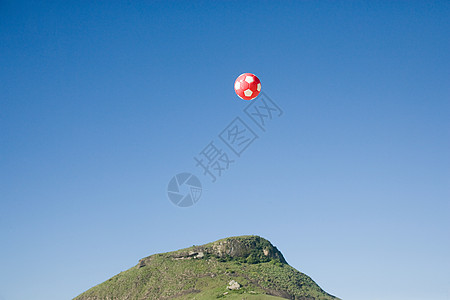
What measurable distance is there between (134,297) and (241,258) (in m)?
38.4

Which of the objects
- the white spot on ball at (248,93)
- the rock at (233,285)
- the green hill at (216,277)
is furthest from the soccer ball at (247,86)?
the rock at (233,285)

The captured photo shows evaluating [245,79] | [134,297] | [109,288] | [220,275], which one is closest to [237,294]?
[220,275]

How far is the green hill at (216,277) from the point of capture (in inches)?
5020

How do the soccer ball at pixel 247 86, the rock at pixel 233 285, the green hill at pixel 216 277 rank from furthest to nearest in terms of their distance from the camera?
the green hill at pixel 216 277 → the rock at pixel 233 285 → the soccer ball at pixel 247 86

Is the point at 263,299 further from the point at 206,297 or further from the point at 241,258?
the point at 241,258

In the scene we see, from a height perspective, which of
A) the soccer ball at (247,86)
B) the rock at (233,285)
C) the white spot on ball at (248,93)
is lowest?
the white spot on ball at (248,93)

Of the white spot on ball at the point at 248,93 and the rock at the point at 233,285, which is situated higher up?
the rock at the point at 233,285

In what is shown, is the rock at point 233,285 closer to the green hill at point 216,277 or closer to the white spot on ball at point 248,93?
the green hill at point 216,277

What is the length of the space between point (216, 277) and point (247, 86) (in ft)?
337

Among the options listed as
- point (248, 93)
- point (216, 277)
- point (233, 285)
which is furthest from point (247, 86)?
point (216, 277)

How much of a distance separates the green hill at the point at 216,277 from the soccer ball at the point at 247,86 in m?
81.2

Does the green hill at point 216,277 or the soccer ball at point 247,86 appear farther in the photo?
the green hill at point 216,277

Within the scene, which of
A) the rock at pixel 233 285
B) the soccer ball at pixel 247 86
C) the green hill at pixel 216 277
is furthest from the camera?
the green hill at pixel 216 277

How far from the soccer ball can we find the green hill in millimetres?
81215
